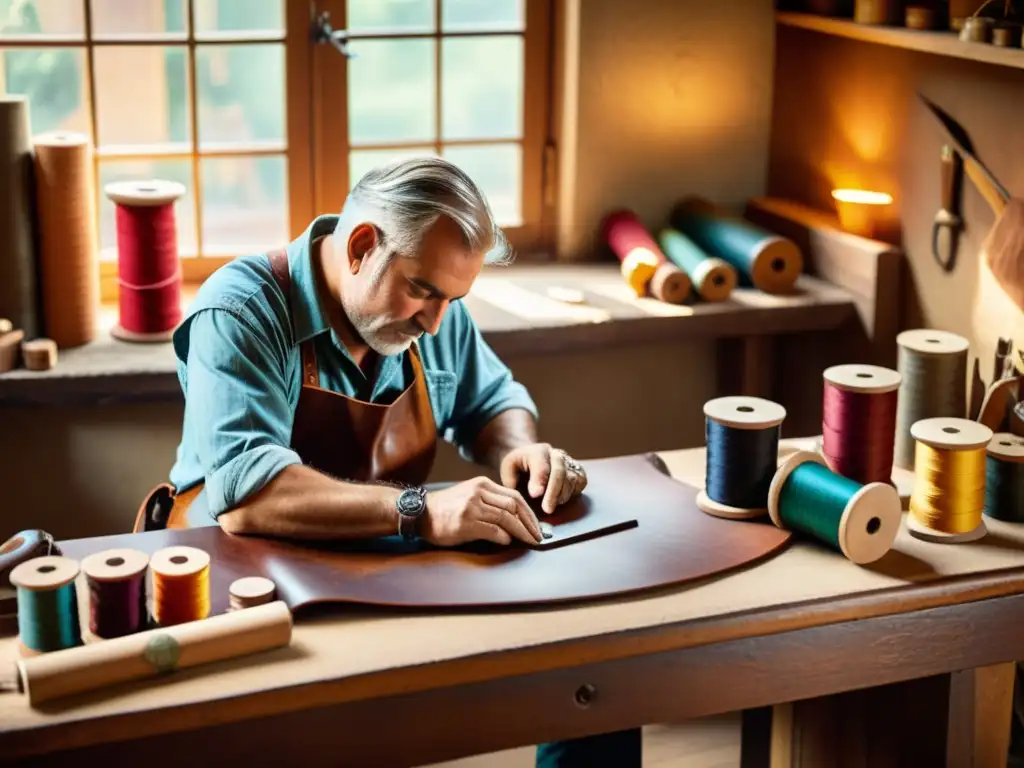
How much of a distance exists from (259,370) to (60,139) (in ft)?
4.27

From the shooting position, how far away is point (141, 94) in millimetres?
4320

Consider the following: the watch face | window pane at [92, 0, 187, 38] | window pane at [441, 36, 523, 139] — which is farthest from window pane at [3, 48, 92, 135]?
the watch face

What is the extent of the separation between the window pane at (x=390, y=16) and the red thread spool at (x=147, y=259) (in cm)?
85

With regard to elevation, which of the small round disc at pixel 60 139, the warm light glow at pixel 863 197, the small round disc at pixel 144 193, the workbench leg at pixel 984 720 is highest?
the small round disc at pixel 60 139

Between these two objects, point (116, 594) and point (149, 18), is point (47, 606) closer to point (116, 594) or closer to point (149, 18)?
point (116, 594)

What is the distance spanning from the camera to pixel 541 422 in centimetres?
437

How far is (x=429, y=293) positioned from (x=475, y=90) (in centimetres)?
180

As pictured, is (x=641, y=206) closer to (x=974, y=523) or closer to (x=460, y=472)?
(x=460, y=472)

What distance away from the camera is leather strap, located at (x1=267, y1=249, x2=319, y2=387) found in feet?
9.78

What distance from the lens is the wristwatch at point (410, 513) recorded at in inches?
106

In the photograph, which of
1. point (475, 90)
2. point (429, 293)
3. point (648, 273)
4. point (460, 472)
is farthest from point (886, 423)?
point (475, 90)

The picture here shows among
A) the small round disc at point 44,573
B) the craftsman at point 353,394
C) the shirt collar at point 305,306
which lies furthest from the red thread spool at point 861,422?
the small round disc at point 44,573

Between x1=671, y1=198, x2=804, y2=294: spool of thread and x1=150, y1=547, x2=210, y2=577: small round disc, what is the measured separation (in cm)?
232

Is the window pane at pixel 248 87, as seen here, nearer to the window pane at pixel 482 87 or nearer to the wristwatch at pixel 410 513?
the window pane at pixel 482 87
